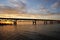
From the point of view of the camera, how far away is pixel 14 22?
15338 centimetres
